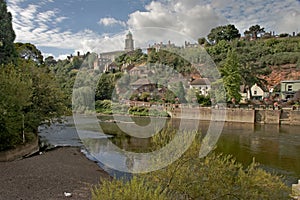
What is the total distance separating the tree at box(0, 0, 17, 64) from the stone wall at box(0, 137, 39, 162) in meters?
7.57

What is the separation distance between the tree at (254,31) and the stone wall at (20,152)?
9268cm

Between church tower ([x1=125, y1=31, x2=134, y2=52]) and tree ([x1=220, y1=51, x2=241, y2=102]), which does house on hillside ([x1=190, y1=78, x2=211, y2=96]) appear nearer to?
tree ([x1=220, y1=51, x2=241, y2=102])

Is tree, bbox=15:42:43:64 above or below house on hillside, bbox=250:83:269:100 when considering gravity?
above

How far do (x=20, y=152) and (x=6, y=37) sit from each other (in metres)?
10.7

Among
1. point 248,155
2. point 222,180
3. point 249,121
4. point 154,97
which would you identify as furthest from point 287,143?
point 154,97

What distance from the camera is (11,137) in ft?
51.0

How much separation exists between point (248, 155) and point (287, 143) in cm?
737

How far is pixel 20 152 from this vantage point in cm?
1648

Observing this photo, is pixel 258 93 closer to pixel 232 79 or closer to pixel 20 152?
pixel 232 79

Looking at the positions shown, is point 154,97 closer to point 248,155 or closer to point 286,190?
point 248,155

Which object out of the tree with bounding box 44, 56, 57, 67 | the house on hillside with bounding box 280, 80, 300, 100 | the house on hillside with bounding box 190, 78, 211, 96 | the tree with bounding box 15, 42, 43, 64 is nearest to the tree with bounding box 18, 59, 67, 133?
the tree with bounding box 15, 42, 43, 64

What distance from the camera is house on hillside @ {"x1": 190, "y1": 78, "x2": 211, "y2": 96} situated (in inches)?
2050

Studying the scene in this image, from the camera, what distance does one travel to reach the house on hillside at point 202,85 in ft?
171

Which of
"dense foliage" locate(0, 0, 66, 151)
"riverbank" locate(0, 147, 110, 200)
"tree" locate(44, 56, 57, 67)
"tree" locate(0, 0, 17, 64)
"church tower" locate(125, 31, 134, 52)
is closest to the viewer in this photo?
"riverbank" locate(0, 147, 110, 200)
